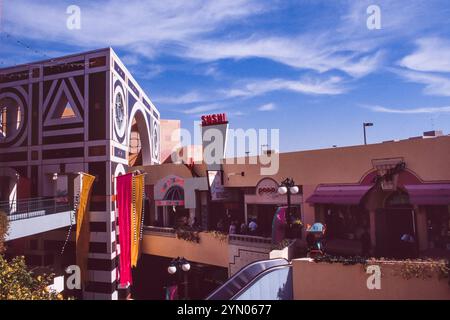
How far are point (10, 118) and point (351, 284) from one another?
26.5 m

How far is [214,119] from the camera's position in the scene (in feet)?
77.7

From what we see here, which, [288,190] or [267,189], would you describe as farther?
[267,189]

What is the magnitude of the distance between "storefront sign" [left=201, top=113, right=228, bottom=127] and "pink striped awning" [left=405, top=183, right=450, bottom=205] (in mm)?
12531

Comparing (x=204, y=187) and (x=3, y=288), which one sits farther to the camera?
(x=204, y=187)

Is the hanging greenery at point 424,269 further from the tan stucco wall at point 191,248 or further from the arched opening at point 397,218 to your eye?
the tan stucco wall at point 191,248

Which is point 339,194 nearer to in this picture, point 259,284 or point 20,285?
point 259,284

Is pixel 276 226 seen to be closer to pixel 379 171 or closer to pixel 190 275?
pixel 379 171

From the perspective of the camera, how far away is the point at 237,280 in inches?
474

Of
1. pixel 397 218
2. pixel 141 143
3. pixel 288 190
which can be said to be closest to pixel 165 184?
pixel 141 143

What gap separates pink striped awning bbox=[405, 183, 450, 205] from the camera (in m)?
14.1

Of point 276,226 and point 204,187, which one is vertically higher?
point 204,187

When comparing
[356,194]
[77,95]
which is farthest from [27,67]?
[356,194]

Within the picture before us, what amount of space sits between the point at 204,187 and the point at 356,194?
10722mm
